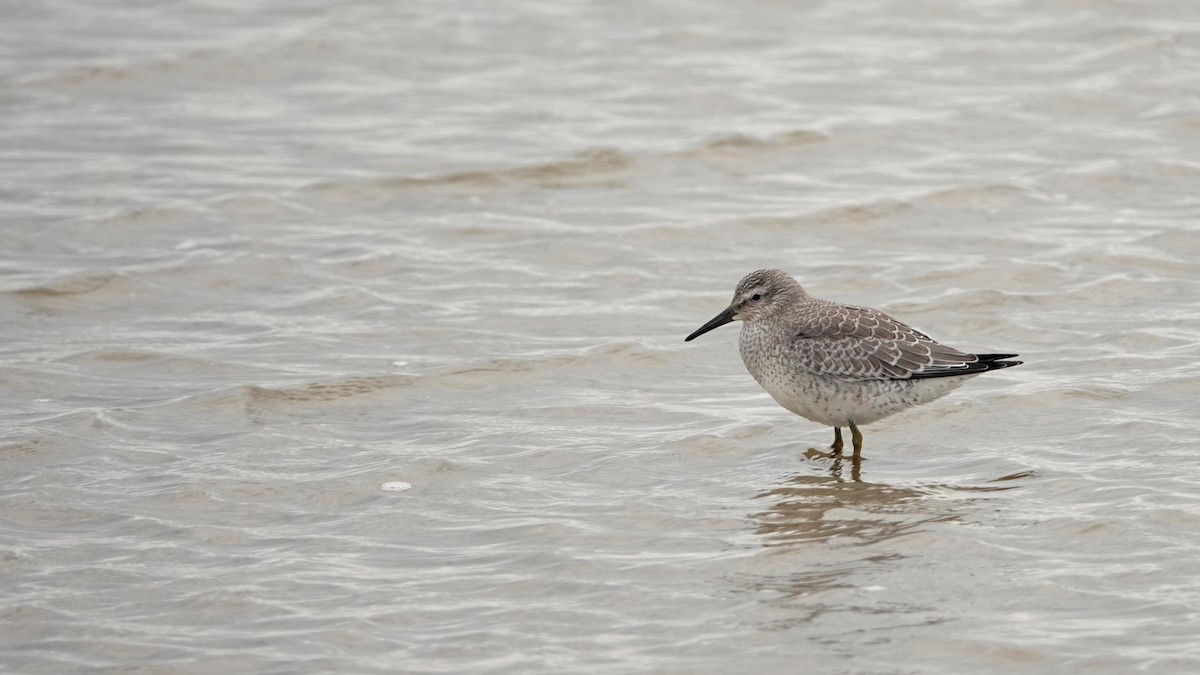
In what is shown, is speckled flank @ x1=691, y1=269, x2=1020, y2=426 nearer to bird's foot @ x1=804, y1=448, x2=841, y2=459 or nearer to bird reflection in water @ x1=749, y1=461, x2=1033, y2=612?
bird's foot @ x1=804, y1=448, x2=841, y2=459

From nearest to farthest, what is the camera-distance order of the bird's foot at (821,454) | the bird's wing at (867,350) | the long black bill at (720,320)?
the bird's wing at (867,350) < the bird's foot at (821,454) < the long black bill at (720,320)

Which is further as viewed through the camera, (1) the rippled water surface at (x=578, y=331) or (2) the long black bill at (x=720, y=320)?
(2) the long black bill at (x=720, y=320)

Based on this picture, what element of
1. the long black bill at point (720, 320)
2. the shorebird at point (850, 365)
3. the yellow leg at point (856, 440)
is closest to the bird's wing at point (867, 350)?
the shorebird at point (850, 365)

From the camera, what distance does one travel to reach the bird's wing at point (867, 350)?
9055 millimetres

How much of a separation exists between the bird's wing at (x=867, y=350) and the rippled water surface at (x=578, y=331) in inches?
22.5

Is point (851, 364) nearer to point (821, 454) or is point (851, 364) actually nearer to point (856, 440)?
point (856, 440)

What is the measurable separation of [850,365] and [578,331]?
9.64ft

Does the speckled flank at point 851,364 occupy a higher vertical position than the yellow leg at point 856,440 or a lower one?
higher

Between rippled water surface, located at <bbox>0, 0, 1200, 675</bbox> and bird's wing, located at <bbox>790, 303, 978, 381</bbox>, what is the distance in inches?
22.5

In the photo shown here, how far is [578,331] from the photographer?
11.6m

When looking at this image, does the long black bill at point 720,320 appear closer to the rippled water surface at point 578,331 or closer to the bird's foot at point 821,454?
the rippled water surface at point 578,331

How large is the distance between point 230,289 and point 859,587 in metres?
6.76

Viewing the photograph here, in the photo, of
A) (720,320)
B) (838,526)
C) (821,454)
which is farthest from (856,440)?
(720,320)

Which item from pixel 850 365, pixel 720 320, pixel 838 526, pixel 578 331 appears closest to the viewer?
pixel 838 526
